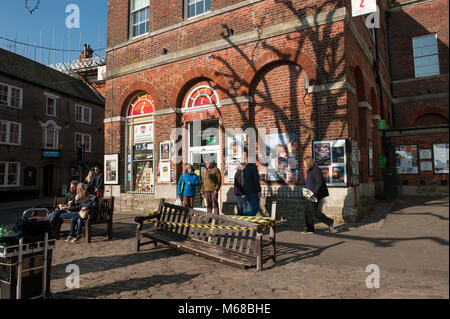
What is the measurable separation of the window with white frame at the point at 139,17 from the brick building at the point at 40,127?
44.3 feet

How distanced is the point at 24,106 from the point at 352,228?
2433cm

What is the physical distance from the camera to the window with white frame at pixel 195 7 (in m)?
11.1

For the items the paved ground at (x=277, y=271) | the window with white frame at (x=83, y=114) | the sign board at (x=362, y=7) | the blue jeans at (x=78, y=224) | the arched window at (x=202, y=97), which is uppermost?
the window with white frame at (x=83, y=114)

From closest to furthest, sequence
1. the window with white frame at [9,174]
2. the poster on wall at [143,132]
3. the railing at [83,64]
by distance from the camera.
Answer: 1. the poster on wall at [143,132]
2. the window with white frame at [9,174]
3. the railing at [83,64]

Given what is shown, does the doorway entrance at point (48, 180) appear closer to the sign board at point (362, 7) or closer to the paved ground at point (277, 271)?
the paved ground at point (277, 271)

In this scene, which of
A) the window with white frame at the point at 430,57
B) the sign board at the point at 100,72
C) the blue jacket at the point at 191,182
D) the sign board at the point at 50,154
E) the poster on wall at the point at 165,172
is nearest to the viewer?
the window with white frame at the point at 430,57

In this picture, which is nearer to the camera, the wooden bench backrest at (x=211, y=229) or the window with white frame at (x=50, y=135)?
the wooden bench backrest at (x=211, y=229)

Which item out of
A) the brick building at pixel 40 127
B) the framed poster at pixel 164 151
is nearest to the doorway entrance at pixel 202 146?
the framed poster at pixel 164 151

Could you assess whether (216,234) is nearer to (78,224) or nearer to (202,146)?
(78,224)

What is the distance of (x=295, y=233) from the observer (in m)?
7.42

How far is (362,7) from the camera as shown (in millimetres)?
8516

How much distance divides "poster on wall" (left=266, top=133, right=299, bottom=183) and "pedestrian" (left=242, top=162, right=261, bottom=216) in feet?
4.05

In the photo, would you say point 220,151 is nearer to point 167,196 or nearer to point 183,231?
point 167,196
